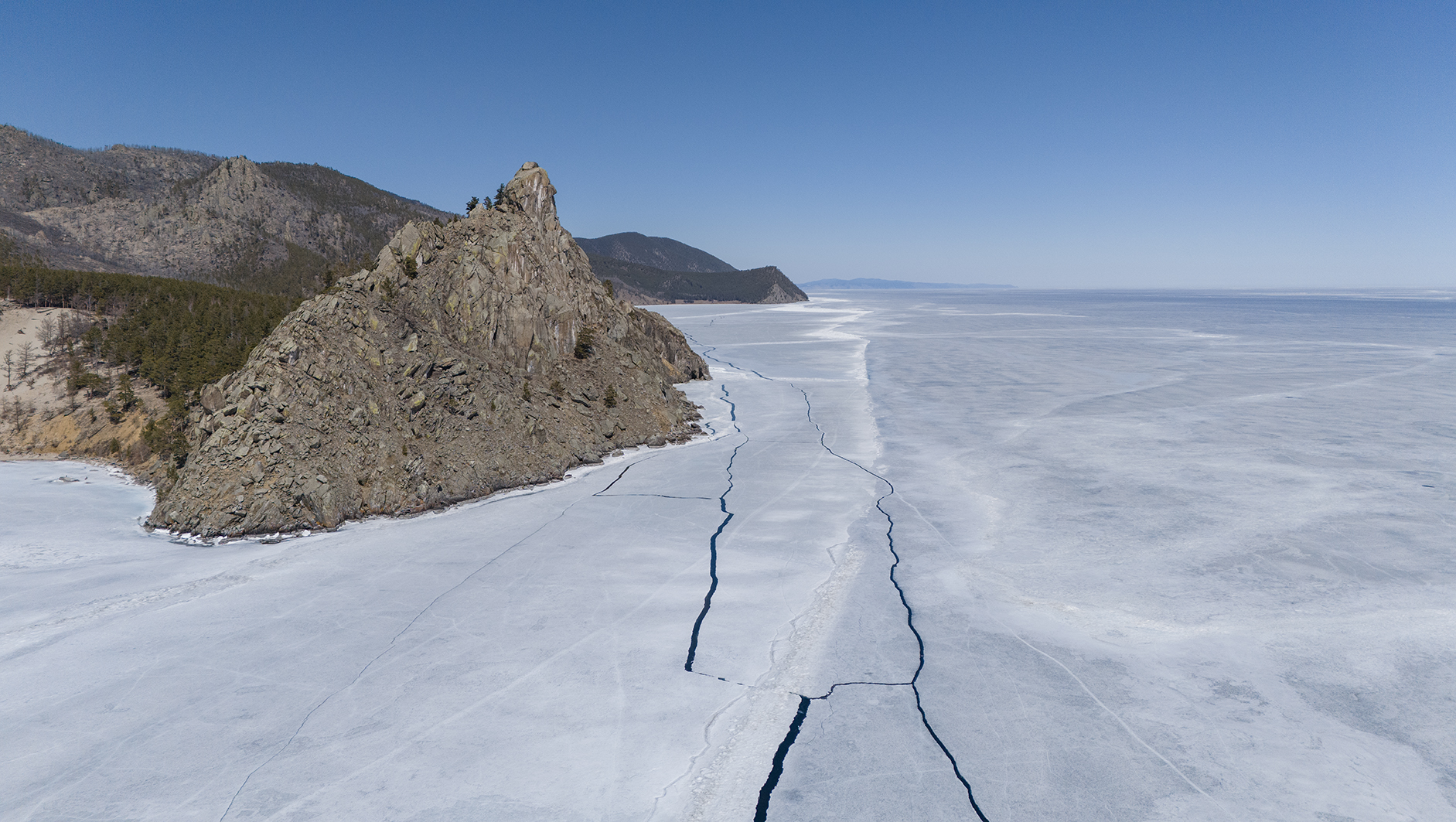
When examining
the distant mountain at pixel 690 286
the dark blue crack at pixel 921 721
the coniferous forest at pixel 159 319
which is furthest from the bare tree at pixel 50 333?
the distant mountain at pixel 690 286

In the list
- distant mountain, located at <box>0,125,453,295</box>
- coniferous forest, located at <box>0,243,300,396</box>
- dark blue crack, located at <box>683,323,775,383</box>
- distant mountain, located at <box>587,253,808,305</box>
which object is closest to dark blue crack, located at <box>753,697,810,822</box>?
coniferous forest, located at <box>0,243,300,396</box>

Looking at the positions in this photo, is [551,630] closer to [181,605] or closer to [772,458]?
[181,605]

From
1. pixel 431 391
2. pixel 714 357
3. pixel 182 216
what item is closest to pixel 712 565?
pixel 431 391

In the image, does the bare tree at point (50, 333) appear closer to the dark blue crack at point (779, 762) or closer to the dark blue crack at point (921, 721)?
the dark blue crack at point (921, 721)

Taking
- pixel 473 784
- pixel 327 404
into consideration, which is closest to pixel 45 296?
pixel 327 404

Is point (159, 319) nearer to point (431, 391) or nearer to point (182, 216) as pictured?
point (431, 391)
